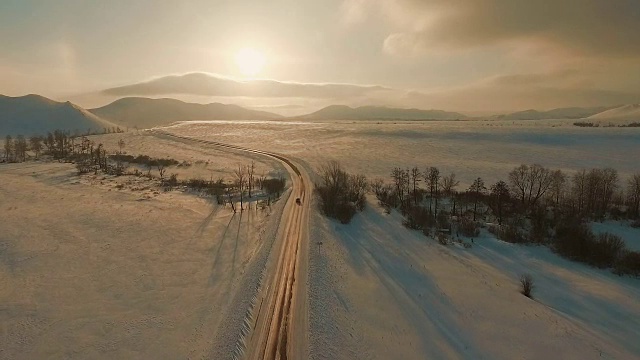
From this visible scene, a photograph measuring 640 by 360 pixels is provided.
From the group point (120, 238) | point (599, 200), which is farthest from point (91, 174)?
point (599, 200)

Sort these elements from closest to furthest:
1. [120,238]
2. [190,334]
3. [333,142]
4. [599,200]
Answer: [190,334], [120,238], [599,200], [333,142]

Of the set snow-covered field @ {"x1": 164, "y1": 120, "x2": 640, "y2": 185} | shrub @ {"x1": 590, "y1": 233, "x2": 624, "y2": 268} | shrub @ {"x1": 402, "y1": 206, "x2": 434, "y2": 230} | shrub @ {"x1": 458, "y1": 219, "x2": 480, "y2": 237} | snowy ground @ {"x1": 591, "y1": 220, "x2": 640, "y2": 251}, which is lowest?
snowy ground @ {"x1": 591, "y1": 220, "x2": 640, "y2": 251}

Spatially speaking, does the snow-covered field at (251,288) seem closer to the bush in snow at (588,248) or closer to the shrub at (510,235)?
the shrub at (510,235)

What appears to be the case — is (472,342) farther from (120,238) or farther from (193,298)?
(120,238)

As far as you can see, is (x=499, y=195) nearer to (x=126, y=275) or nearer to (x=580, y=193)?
(x=580, y=193)

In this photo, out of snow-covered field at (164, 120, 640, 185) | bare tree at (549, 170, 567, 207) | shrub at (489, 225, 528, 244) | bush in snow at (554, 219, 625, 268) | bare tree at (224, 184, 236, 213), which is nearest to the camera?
bush in snow at (554, 219, 625, 268)

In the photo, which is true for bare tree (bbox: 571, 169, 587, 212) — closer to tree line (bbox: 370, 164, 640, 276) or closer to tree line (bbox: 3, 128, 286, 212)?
tree line (bbox: 370, 164, 640, 276)

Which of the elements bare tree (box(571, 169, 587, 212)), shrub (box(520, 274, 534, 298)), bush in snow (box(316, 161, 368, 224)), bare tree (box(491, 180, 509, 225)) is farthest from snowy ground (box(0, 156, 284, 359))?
bare tree (box(571, 169, 587, 212))
